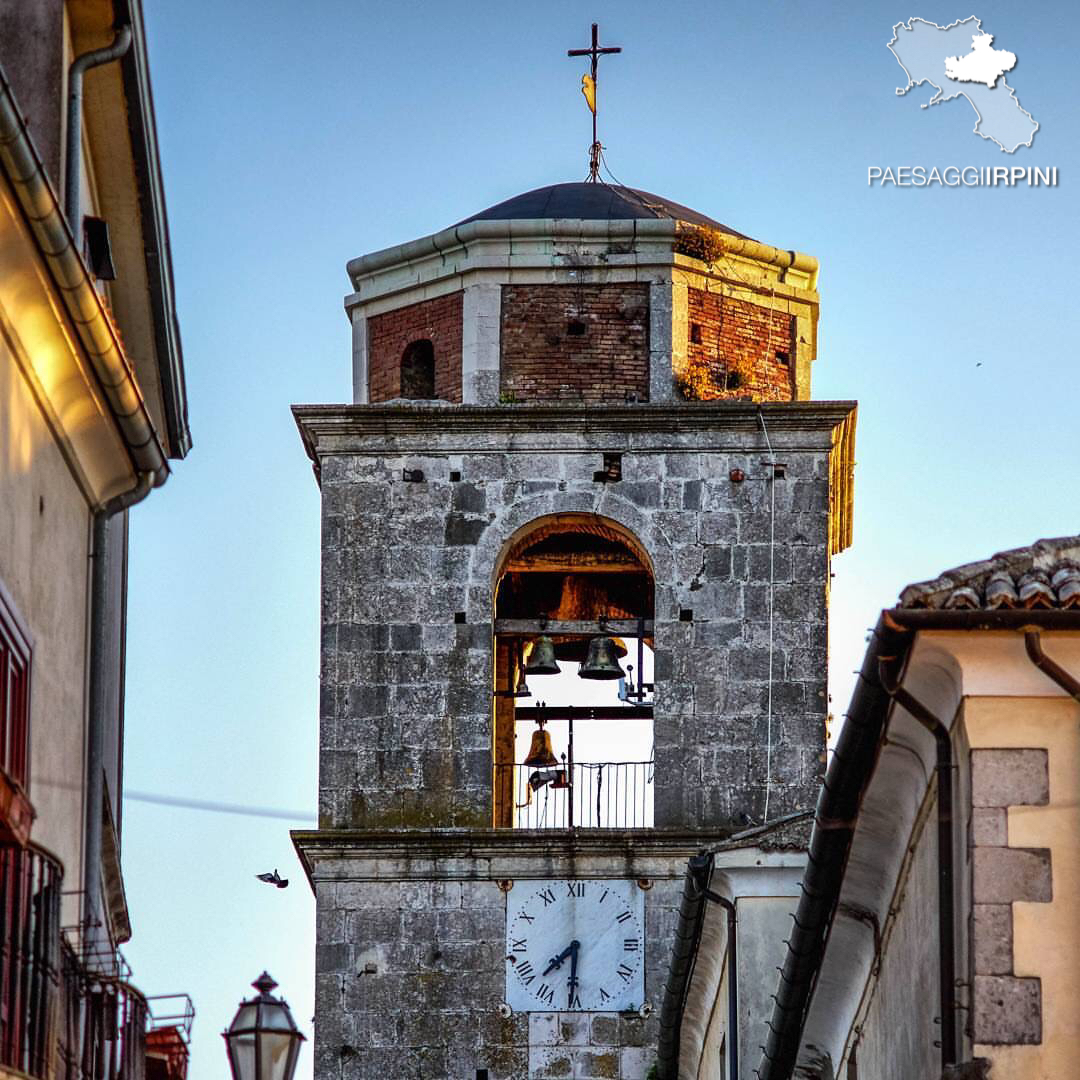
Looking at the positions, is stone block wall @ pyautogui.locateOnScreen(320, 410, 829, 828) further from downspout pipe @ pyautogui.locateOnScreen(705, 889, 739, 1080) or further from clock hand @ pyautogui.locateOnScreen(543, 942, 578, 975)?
downspout pipe @ pyautogui.locateOnScreen(705, 889, 739, 1080)

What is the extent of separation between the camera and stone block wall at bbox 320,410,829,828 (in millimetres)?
26406

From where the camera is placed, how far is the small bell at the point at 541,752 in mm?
26797

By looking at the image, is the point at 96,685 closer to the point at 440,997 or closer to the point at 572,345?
the point at 440,997

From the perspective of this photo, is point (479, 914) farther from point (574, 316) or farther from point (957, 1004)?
point (957, 1004)

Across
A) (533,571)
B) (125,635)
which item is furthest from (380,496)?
(125,635)

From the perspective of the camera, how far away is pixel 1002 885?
12.1 meters

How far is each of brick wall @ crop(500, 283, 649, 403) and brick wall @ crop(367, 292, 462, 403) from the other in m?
0.37

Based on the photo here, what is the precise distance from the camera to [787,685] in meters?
26.6

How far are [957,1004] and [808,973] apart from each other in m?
3.76

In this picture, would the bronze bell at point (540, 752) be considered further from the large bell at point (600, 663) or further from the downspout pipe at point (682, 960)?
the downspout pipe at point (682, 960)

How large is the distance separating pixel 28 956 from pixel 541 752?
52.0 feet

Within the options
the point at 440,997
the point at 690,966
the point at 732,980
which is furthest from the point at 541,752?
the point at 732,980

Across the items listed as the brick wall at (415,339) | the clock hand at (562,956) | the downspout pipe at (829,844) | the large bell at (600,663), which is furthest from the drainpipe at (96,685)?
the brick wall at (415,339)

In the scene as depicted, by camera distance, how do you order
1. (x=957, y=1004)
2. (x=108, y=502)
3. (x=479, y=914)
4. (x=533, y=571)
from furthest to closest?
1. (x=533, y=571)
2. (x=479, y=914)
3. (x=108, y=502)
4. (x=957, y=1004)
